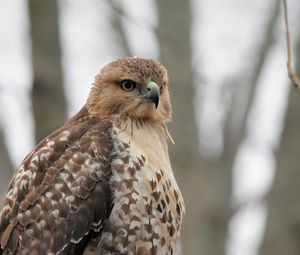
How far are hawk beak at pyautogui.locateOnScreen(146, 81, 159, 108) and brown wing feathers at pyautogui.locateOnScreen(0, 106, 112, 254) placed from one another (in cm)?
62

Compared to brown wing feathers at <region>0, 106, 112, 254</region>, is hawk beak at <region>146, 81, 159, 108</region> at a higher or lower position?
higher

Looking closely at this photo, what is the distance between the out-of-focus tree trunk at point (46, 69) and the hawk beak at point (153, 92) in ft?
8.23

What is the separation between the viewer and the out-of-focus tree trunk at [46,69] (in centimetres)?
1099

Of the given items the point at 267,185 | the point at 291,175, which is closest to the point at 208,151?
the point at 267,185

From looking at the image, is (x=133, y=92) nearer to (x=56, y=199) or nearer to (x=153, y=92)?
(x=153, y=92)

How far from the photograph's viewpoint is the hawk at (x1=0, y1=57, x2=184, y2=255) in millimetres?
7730

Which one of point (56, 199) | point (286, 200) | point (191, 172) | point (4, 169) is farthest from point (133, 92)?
point (191, 172)

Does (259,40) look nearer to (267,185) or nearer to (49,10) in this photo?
(267,185)

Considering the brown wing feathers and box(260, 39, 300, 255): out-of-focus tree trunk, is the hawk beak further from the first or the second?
box(260, 39, 300, 255): out-of-focus tree trunk

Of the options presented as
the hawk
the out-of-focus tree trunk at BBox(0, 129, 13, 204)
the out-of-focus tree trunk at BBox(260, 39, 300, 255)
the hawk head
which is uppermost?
the hawk head

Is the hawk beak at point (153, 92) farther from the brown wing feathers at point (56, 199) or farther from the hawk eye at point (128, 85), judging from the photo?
the brown wing feathers at point (56, 199)

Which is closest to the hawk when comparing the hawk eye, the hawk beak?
the hawk beak

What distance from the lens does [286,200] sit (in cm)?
1168

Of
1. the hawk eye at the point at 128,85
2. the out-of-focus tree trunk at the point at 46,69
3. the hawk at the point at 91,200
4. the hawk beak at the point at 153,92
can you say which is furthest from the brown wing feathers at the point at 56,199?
the out-of-focus tree trunk at the point at 46,69
